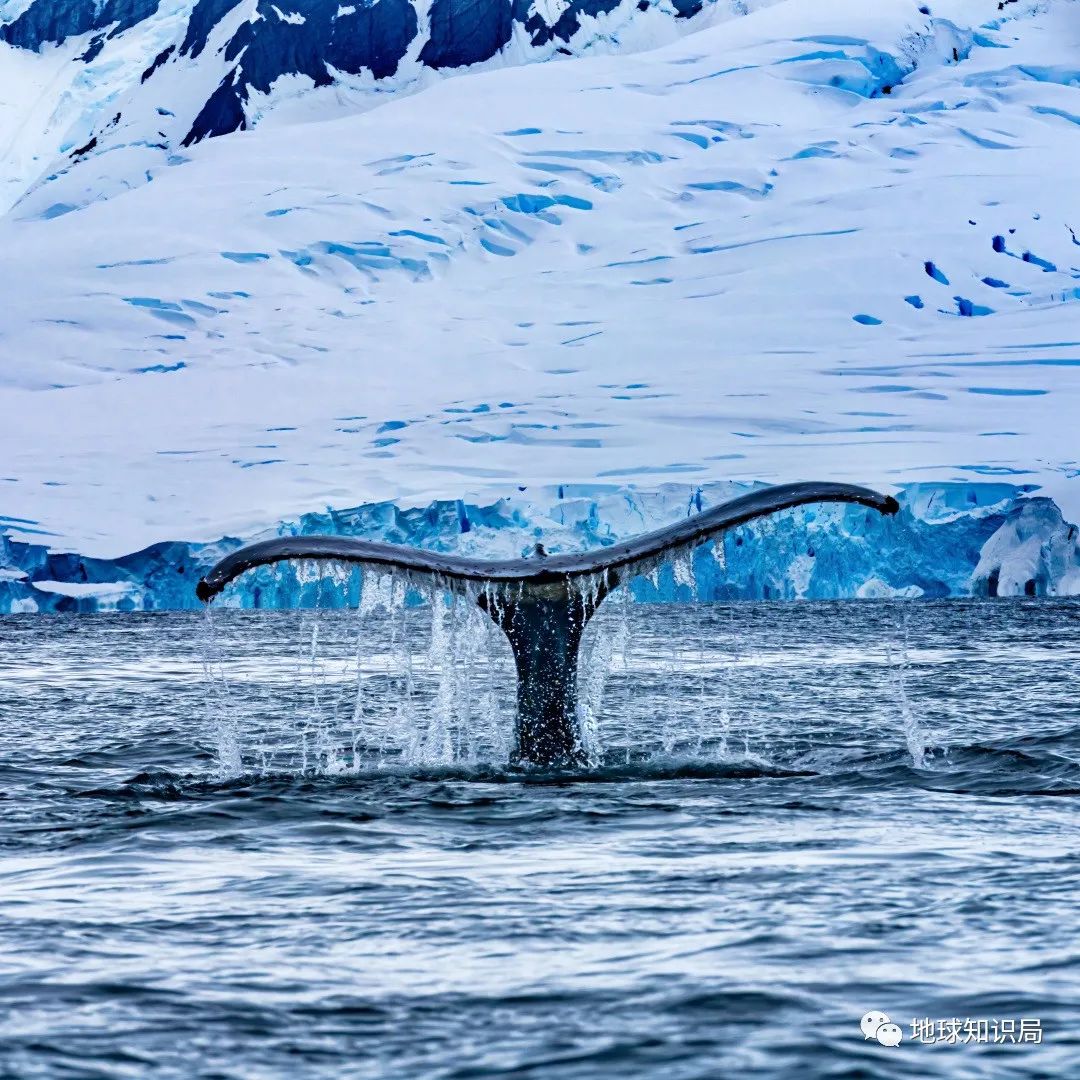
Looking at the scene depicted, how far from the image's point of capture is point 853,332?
72.1 meters

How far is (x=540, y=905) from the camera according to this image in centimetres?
570

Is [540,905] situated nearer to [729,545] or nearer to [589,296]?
[729,545]

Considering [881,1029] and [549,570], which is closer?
[881,1029]

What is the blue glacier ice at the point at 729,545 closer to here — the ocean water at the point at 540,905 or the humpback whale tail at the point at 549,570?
the ocean water at the point at 540,905

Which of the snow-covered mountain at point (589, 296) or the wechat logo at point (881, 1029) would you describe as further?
the snow-covered mountain at point (589, 296)

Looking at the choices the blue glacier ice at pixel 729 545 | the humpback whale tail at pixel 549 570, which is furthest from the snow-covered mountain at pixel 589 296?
the humpback whale tail at pixel 549 570

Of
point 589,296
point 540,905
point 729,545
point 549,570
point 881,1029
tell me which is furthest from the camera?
point 589,296

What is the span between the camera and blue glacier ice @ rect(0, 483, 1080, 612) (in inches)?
1909

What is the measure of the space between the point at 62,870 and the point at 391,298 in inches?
2746

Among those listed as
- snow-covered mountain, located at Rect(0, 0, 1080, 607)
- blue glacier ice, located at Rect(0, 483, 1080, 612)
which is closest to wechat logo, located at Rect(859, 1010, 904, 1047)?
blue glacier ice, located at Rect(0, 483, 1080, 612)

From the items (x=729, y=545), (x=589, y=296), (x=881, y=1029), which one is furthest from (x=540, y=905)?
(x=589, y=296)

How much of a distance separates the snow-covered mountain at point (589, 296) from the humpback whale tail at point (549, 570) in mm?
45587

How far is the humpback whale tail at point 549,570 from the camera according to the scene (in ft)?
25.1

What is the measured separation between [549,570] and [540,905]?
2.57m
